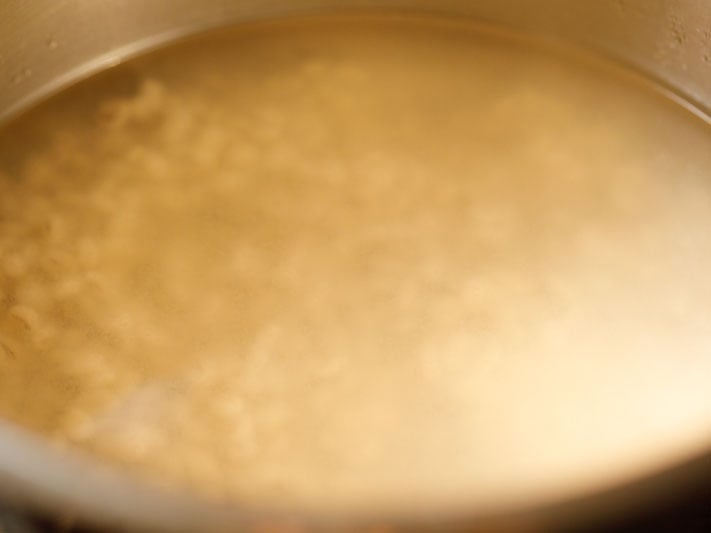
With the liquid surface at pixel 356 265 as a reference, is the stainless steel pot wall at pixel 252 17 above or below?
above

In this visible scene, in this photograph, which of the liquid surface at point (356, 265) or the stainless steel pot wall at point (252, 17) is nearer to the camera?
the liquid surface at point (356, 265)

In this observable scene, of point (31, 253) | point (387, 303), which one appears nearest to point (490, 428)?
point (387, 303)

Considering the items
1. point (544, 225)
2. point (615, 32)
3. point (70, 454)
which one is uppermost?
point (615, 32)

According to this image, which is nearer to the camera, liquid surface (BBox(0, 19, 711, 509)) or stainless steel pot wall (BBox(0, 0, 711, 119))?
liquid surface (BBox(0, 19, 711, 509))

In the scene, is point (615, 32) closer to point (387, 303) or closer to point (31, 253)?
point (387, 303)

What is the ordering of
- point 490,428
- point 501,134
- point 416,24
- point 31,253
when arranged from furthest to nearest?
point 416,24, point 501,134, point 31,253, point 490,428
